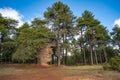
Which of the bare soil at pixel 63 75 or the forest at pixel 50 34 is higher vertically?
the forest at pixel 50 34

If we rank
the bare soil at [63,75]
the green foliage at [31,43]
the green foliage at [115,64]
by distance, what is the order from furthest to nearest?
the green foliage at [31,43], the green foliage at [115,64], the bare soil at [63,75]

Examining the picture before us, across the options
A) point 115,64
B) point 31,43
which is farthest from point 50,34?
point 115,64

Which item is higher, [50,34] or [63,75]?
[50,34]

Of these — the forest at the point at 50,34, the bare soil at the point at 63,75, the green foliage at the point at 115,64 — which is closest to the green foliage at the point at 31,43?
the forest at the point at 50,34

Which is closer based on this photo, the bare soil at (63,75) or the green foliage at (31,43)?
the bare soil at (63,75)

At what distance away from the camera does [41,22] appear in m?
31.2

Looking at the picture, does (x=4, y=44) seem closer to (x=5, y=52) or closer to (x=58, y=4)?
(x=5, y=52)

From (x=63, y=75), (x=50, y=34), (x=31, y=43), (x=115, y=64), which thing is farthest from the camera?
(x=50, y=34)

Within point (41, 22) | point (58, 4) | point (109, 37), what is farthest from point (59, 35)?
point (109, 37)

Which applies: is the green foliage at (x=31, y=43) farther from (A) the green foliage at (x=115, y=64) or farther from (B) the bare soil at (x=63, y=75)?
(A) the green foliage at (x=115, y=64)

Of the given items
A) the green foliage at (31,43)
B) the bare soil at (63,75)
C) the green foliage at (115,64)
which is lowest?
the bare soil at (63,75)

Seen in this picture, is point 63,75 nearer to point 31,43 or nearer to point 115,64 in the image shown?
point 115,64

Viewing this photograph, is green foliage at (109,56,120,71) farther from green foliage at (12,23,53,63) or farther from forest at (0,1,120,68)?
green foliage at (12,23,53,63)

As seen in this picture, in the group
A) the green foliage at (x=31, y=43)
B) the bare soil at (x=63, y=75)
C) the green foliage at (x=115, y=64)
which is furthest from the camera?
the green foliage at (x=31, y=43)
